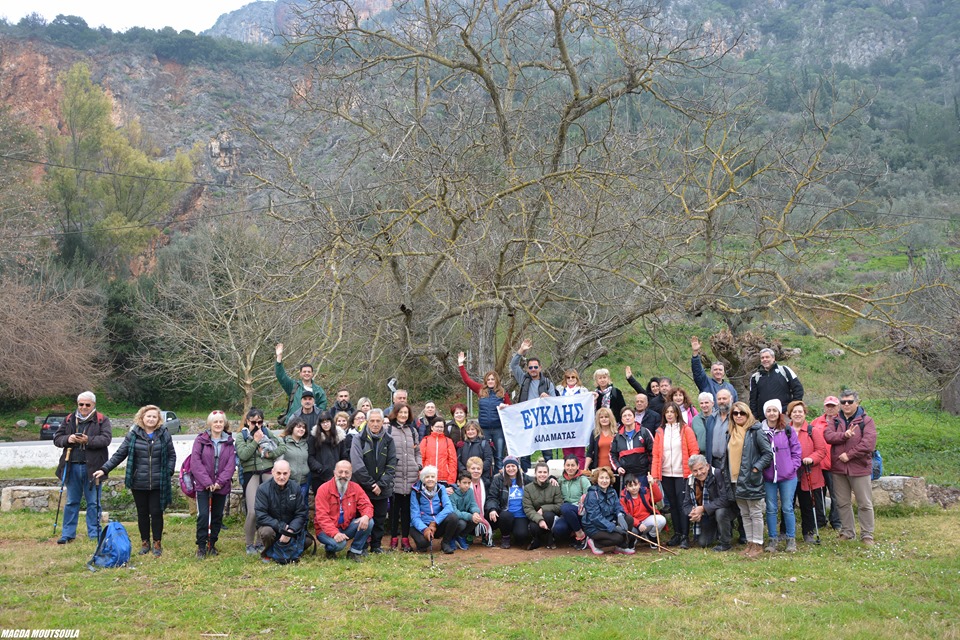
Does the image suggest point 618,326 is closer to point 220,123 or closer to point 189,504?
point 189,504

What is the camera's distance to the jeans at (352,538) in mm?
→ 8281

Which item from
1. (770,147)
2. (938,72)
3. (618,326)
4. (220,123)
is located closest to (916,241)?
(770,147)

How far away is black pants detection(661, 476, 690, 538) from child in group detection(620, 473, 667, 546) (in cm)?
12

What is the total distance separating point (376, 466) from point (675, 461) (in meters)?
3.46

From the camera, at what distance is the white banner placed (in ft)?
33.1

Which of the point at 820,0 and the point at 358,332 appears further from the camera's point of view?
the point at 820,0

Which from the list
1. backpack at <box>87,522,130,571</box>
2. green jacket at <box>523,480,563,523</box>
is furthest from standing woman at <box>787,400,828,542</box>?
backpack at <box>87,522,130,571</box>

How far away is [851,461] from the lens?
28.8 feet

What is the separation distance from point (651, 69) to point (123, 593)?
8887 millimetres

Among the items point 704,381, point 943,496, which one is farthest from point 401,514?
point 943,496

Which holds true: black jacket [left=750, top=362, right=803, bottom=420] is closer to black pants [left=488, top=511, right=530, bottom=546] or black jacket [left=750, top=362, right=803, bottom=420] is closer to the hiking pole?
the hiking pole

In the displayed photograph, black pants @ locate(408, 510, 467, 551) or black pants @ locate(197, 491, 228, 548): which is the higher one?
black pants @ locate(197, 491, 228, 548)

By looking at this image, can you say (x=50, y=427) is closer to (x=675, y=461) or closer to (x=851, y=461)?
(x=675, y=461)

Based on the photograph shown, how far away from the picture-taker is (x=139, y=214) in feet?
142
